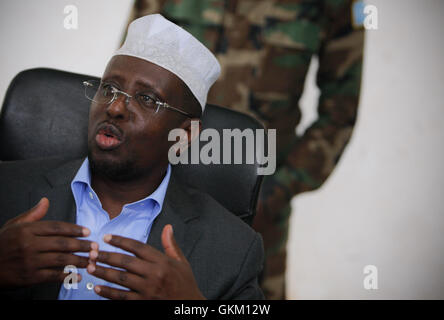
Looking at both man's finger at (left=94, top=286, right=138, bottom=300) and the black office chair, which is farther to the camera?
the black office chair

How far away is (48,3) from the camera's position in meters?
1.95

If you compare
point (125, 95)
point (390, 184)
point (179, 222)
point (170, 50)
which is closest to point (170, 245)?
point (179, 222)

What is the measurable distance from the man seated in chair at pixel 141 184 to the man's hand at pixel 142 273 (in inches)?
6.9

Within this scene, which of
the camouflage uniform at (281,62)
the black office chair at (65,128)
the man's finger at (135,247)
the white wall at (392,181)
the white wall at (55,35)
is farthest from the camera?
the white wall at (392,181)

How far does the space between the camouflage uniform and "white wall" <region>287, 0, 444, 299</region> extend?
0.71m

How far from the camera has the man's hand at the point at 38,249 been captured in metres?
0.95

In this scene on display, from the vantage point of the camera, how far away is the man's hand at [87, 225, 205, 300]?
0.95 meters

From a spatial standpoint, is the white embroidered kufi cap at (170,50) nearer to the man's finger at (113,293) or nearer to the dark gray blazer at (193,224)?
the dark gray blazer at (193,224)

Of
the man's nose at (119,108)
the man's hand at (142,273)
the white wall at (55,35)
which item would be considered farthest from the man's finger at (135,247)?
the white wall at (55,35)

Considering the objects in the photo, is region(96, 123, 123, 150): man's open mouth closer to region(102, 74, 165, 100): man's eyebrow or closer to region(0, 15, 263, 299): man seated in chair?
region(0, 15, 263, 299): man seated in chair

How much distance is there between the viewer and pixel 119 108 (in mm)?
1220

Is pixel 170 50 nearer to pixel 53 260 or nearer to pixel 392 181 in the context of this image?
pixel 53 260

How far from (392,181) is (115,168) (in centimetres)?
182

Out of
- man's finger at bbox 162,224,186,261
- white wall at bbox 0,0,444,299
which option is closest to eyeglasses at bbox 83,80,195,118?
man's finger at bbox 162,224,186,261
